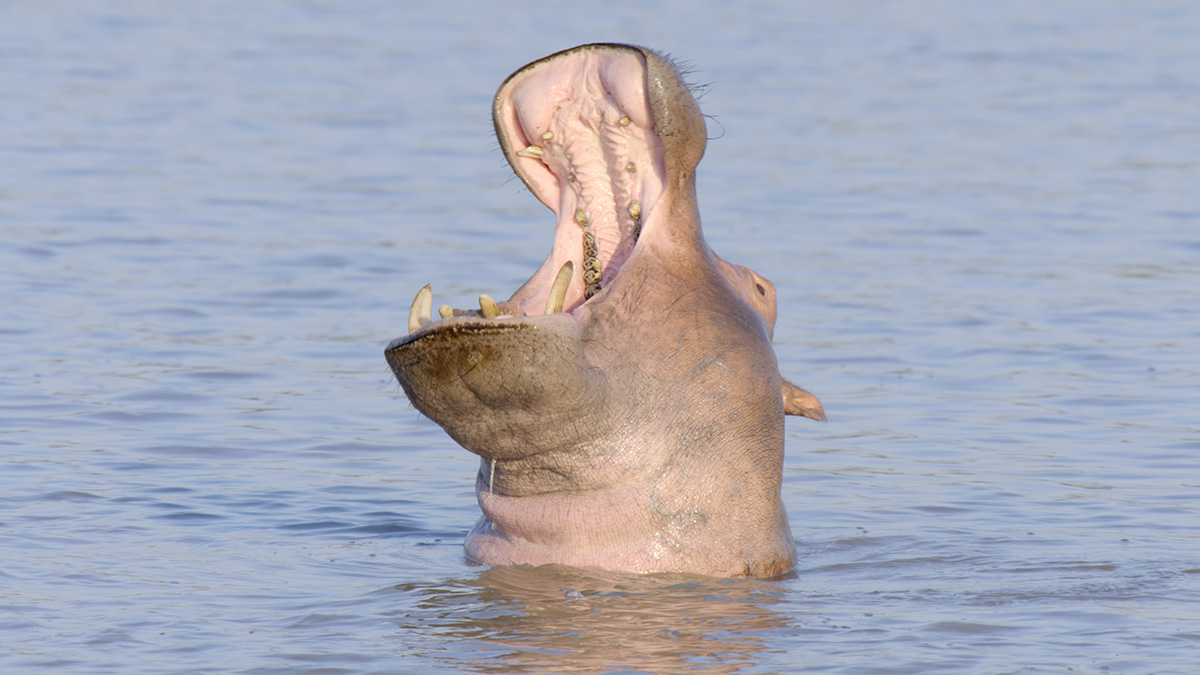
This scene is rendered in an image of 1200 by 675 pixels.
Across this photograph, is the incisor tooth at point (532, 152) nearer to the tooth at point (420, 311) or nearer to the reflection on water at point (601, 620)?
the tooth at point (420, 311)

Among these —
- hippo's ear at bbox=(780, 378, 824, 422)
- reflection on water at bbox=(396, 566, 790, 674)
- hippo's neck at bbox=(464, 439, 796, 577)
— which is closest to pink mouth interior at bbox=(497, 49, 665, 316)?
hippo's neck at bbox=(464, 439, 796, 577)

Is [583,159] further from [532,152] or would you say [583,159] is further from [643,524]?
[643,524]

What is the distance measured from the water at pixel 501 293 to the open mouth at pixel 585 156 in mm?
1113

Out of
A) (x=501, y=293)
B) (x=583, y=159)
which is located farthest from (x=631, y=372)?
(x=501, y=293)

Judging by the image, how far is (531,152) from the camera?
7172 mm

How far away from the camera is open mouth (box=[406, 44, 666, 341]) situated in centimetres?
681

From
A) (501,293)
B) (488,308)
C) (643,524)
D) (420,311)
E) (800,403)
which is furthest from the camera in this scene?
(501,293)

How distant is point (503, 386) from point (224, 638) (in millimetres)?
1381

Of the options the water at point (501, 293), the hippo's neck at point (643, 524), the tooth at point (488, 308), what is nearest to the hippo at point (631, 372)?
the hippo's neck at point (643, 524)

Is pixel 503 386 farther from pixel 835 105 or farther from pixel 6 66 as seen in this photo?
pixel 6 66

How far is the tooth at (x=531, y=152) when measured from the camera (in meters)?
7.17

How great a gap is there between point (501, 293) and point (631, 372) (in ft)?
21.6

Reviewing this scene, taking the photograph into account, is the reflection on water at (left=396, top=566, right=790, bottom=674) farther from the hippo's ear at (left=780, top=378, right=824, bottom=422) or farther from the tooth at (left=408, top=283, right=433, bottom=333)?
the tooth at (left=408, top=283, right=433, bottom=333)

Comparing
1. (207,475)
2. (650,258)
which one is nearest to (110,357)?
(207,475)
